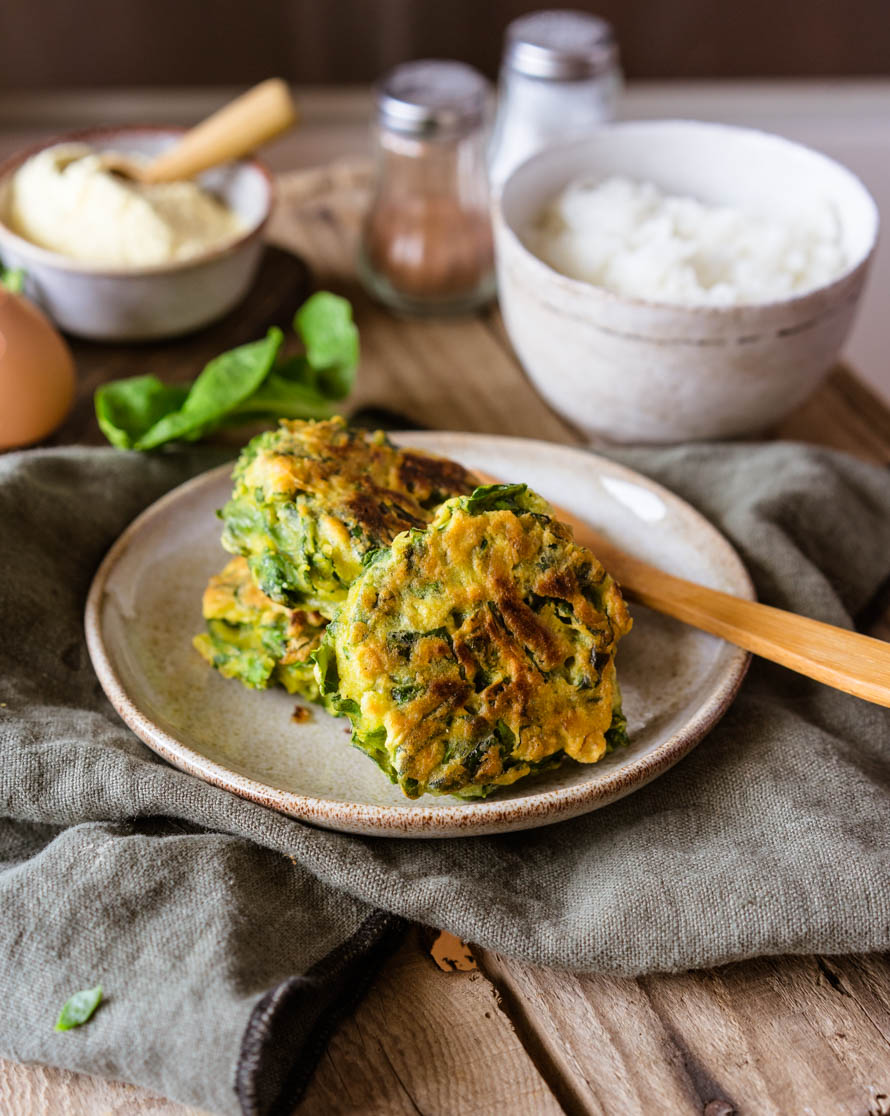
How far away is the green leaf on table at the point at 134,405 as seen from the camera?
194 cm

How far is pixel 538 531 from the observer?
137cm

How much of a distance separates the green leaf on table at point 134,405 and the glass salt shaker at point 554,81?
110cm

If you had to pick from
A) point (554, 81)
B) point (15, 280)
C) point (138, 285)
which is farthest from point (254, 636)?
point (554, 81)

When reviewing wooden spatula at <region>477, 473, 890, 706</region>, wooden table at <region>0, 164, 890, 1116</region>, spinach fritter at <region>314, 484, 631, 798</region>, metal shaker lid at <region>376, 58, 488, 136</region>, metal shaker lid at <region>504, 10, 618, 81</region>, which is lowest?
wooden table at <region>0, 164, 890, 1116</region>

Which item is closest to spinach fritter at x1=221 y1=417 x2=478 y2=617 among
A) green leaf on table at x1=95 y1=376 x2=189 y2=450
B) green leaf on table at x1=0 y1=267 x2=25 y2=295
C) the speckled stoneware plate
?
the speckled stoneware plate

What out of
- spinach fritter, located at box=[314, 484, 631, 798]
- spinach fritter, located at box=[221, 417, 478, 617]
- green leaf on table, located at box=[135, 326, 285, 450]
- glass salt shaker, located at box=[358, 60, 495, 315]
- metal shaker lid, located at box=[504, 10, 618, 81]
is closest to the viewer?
spinach fritter, located at box=[314, 484, 631, 798]

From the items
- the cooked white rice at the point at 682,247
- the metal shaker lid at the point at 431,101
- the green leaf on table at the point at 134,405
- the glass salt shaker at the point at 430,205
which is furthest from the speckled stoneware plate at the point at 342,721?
the metal shaker lid at the point at 431,101

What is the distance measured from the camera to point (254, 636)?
5.03 feet

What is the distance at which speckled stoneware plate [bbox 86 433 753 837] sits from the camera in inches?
51.8

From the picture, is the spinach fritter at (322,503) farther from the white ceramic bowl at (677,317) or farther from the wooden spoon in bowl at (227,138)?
the wooden spoon in bowl at (227,138)

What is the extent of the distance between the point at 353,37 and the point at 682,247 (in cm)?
259

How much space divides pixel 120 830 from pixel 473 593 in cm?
52

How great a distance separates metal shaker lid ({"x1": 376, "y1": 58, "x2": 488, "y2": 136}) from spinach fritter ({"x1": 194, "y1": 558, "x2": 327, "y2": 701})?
51.8 inches

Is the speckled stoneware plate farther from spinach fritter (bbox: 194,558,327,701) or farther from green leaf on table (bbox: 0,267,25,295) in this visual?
green leaf on table (bbox: 0,267,25,295)
